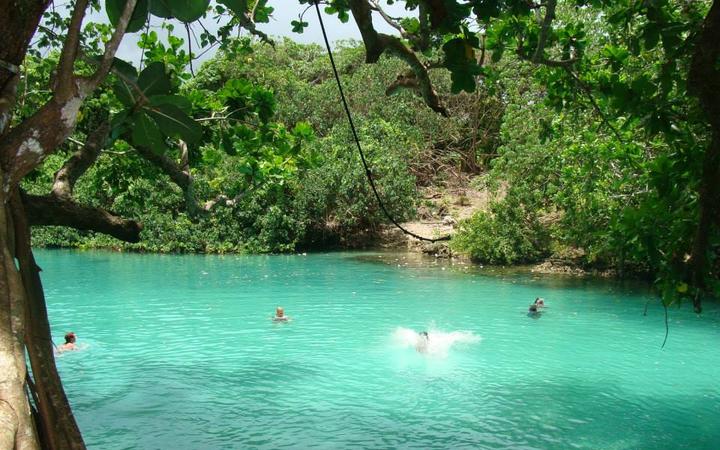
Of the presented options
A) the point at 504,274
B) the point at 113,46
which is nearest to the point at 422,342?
the point at 504,274

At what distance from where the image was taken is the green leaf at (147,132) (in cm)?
292

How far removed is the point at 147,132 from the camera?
2949 millimetres

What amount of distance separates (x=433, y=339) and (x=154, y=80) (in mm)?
10037

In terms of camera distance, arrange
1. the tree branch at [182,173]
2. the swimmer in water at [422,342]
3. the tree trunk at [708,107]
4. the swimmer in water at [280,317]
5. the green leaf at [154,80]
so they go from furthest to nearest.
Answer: the swimmer in water at [280,317], the swimmer in water at [422,342], the tree branch at [182,173], the tree trunk at [708,107], the green leaf at [154,80]

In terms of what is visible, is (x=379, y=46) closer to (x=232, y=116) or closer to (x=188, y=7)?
(x=188, y=7)

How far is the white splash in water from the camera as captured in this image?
11688 millimetres

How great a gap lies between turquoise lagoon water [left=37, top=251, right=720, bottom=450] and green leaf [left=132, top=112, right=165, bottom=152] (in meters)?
5.30

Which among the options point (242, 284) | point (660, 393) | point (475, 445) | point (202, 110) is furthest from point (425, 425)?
point (242, 284)

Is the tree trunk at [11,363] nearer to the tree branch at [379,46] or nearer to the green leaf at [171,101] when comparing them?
the green leaf at [171,101]

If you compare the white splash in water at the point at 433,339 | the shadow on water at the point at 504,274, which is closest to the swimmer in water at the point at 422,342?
the white splash in water at the point at 433,339

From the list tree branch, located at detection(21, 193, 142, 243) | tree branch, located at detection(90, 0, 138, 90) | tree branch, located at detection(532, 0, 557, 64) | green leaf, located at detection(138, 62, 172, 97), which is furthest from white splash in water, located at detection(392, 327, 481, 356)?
tree branch, located at detection(90, 0, 138, 90)

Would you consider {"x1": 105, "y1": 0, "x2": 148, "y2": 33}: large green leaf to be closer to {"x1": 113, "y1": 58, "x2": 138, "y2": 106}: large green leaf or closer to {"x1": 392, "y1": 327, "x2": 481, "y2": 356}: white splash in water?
{"x1": 113, "y1": 58, "x2": 138, "y2": 106}: large green leaf

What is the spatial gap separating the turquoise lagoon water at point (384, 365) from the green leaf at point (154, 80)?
220 inches

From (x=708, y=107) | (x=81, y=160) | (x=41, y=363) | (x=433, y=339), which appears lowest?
(x=433, y=339)
